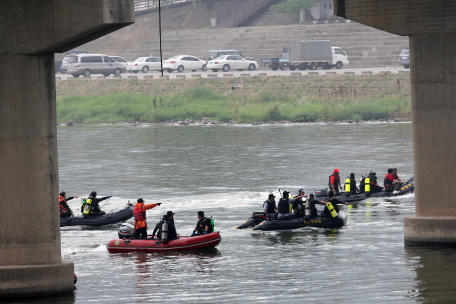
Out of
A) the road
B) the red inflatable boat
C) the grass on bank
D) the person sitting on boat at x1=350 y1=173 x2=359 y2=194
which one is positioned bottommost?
the red inflatable boat

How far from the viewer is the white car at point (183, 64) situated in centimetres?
6200

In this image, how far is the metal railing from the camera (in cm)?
7674

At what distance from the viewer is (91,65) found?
62.3 m

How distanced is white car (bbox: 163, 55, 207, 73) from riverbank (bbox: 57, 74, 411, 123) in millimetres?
3580

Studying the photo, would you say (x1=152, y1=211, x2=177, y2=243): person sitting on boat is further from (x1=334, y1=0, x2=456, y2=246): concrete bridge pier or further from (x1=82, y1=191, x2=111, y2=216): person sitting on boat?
(x1=334, y1=0, x2=456, y2=246): concrete bridge pier

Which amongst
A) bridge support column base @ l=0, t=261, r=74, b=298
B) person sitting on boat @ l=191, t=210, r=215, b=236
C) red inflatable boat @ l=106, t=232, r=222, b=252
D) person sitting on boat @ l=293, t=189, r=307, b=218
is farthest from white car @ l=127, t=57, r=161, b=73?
bridge support column base @ l=0, t=261, r=74, b=298

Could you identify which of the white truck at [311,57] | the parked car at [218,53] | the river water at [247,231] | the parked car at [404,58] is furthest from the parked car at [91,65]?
the parked car at [404,58]

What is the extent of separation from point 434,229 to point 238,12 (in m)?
64.3

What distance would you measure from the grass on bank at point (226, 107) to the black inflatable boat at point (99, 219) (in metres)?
31.6

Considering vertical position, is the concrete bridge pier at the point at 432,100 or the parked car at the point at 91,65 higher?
the parked car at the point at 91,65

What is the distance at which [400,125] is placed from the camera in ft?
162

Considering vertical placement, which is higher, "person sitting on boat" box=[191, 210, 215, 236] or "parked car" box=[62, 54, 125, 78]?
"parked car" box=[62, 54, 125, 78]

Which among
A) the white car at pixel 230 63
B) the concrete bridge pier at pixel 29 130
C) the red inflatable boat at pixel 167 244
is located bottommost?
the red inflatable boat at pixel 167 244

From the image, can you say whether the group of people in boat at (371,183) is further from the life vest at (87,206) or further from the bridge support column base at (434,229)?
the bridge support column base at (434,229)
